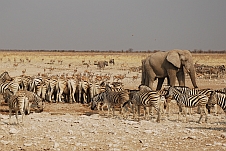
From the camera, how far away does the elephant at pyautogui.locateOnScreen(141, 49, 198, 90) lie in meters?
17.3

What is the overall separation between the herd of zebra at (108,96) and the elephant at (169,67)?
2660 millimetres

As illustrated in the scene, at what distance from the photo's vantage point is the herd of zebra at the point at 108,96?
10.8 m

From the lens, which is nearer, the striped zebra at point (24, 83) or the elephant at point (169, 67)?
the striped zebra at point (24, 83)

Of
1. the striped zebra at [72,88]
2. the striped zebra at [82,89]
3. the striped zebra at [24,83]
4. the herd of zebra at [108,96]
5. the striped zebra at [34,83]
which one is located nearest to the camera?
the herd of zebra at [108,96]

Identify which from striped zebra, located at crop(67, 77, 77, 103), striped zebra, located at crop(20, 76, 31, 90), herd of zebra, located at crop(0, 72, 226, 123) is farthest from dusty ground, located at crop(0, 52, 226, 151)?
striped zebra, located at crop(20, 76, 31, 90)

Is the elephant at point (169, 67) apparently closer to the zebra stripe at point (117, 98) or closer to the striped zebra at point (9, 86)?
the zebra stripe at point (117, 98)

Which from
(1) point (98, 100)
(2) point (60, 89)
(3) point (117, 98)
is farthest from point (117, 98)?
(2) point (60, 89)

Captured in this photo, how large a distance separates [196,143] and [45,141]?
3451mm

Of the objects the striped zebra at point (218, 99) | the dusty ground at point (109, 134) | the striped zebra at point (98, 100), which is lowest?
the dusty ground at point (109, 134)

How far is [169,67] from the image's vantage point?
17469 mm

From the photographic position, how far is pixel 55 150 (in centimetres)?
802

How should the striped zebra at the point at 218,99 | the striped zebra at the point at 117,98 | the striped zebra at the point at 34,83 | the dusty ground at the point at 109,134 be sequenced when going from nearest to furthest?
the dusty ground at the point at 109,134, the striped zebra at the point at 218,99, the striped zebra at the point at 117,98, the striped zebra at the point at 34,83

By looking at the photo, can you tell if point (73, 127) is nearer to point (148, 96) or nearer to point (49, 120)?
point (49, 120)

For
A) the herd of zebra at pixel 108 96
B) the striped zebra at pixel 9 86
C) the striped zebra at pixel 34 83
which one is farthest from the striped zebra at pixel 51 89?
the striped zebra at pixel 9 86
